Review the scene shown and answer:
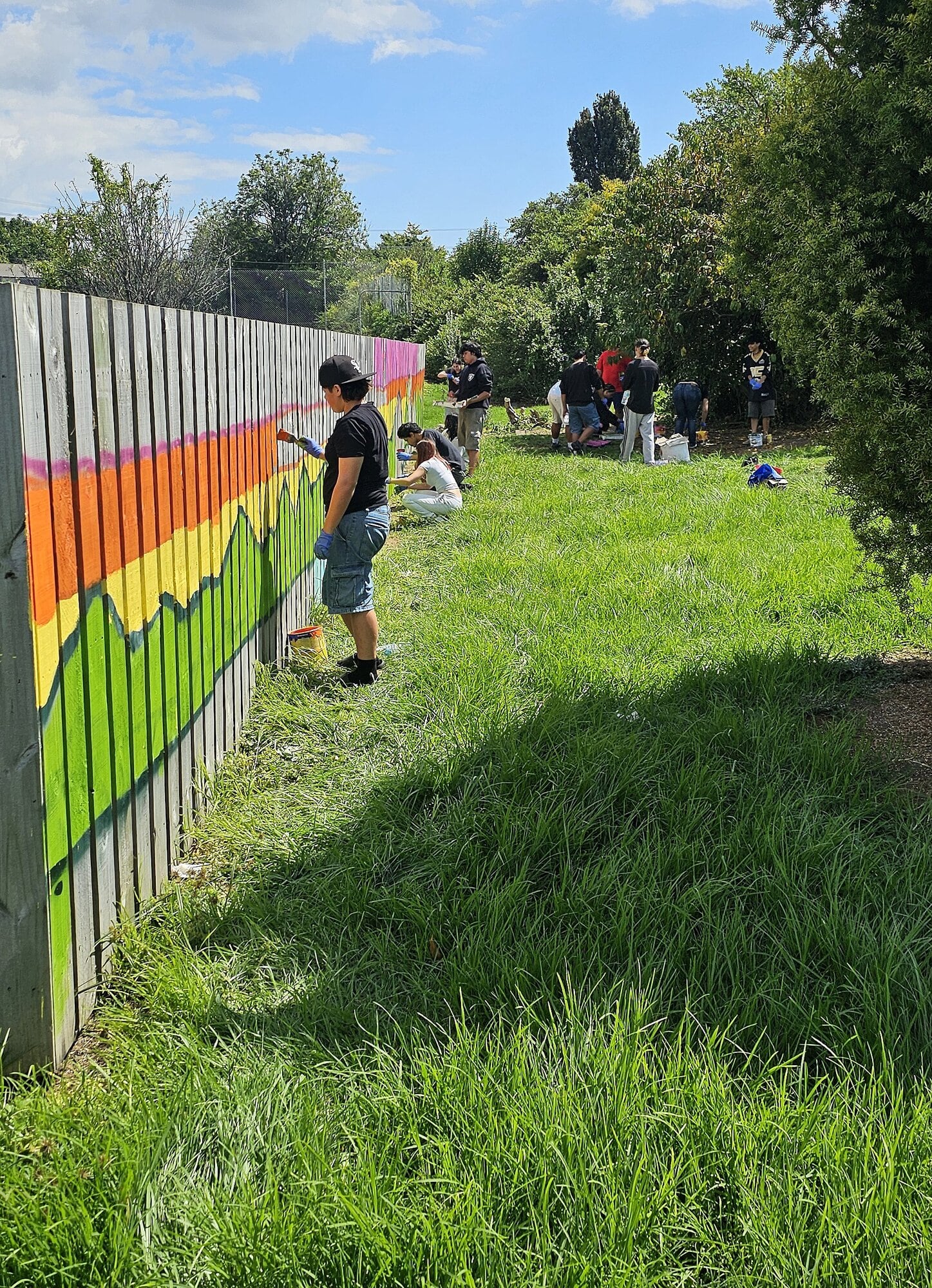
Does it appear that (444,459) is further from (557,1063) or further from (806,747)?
(557,1063)

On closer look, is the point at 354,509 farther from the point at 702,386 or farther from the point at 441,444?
the point at 702,386

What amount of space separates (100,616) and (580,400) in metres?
15.1

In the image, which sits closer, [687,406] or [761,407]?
[761,407]

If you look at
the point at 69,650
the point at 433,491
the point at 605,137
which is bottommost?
the point at 433,491

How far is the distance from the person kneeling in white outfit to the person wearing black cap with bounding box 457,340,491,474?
383 centimetres

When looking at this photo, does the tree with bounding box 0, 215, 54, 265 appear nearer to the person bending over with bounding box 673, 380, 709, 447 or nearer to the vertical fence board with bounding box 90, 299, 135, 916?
the person bending over with bounding box 673, 380, 709, 447

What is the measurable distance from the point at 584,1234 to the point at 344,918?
5.23ft

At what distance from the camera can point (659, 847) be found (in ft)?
12.7

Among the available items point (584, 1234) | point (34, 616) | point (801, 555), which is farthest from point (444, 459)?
point (584, 1234)

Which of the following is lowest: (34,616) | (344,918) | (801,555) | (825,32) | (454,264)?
(344,918)

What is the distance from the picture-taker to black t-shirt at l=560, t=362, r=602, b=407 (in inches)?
680

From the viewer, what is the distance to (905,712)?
5.41 m

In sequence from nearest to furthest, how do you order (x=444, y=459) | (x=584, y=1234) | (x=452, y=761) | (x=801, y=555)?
(x=584, y=1234), (x=452, y=761), (x=801, y=555), (x=444, y=459)

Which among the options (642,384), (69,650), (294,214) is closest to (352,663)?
(69,650)
